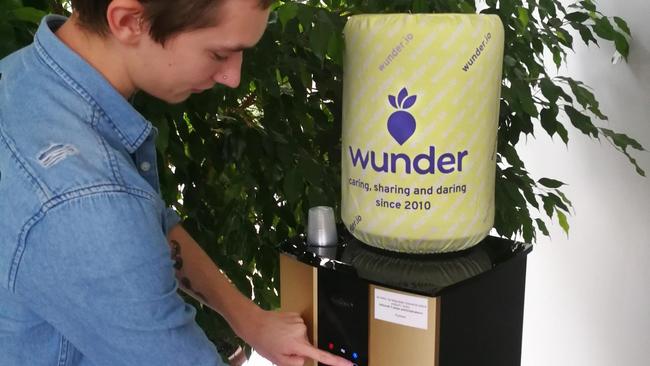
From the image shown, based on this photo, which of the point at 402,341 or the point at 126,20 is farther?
the point at 402,341

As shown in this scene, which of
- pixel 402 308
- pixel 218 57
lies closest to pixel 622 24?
pixel 402 308

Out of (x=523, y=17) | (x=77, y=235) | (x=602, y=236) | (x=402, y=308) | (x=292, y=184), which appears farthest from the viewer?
(x=602, y=236)

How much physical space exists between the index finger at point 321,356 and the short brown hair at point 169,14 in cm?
46

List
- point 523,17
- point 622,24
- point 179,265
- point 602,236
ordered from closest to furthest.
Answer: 1. point 179,265
2. point 523,17
3. point 622,24
4. point 602,236

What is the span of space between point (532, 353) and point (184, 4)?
1827 millimetres

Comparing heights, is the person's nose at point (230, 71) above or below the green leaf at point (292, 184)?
above

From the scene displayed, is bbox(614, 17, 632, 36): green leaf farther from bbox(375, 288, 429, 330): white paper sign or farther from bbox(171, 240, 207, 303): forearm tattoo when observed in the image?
bbox(171, 240, 207, 303): forearm tattoo

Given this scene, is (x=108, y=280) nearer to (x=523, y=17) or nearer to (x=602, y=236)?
(x=523, y=17)

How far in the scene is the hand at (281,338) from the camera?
967 millimetres

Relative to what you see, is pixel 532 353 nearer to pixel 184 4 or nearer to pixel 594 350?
pixel 594 350

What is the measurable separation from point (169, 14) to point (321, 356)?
19.5 inches

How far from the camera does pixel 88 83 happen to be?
0.72 meters

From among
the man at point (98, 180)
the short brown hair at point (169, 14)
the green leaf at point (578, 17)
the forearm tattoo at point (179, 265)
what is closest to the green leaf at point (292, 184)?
the forearm tattoo at point (179, 265)

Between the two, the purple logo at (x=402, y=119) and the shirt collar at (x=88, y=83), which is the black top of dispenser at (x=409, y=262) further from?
the shirt collar at (x=88, y=83)
